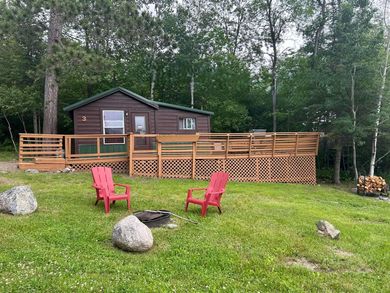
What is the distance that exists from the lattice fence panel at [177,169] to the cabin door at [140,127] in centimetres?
236

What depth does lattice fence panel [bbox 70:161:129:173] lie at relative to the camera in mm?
9422

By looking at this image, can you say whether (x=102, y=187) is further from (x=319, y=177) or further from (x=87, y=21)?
(x=319, y=177)

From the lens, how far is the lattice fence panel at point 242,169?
10.8 metres

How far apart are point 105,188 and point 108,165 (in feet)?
14.7

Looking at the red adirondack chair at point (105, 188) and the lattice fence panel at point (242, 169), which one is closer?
the red adirondack chair at point (105, 188)

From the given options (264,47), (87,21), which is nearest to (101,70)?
(87,21)

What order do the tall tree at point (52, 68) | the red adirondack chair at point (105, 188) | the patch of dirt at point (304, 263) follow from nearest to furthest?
the patch of dirt at point (304, 263) < the red adirondack chair at point (105, 188) < the tall tree at point (52, 68)

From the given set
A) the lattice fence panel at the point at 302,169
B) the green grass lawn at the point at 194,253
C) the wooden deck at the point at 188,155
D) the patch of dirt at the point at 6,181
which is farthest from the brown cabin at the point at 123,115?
the green grass lawn at the point at 194,253

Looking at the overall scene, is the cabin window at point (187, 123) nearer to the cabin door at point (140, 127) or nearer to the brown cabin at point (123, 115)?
the brown cabin at point (123, 115)

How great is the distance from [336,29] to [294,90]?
Result: 19.7 feet

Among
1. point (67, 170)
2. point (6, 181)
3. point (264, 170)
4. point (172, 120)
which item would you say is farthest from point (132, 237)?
point (172, 120)

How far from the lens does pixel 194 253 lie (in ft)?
11.8

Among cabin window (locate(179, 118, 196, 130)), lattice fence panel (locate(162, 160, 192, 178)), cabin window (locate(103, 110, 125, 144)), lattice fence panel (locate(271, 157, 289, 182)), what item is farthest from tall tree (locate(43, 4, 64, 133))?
lattice fence panel (locate(271, 157, 289, 182))

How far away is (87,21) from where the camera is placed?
8.72m
